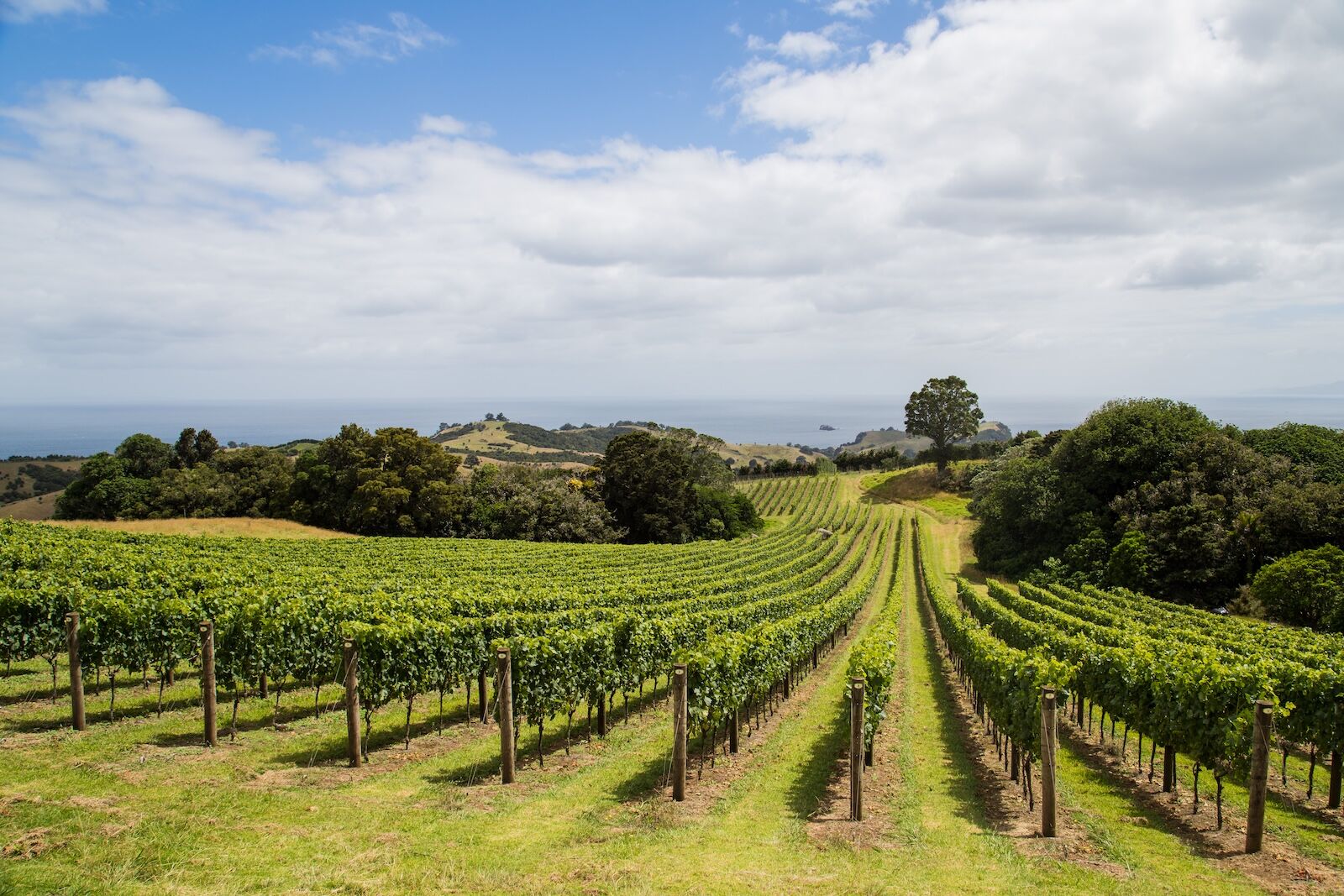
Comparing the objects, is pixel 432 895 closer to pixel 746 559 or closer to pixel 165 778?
pixel 165 778

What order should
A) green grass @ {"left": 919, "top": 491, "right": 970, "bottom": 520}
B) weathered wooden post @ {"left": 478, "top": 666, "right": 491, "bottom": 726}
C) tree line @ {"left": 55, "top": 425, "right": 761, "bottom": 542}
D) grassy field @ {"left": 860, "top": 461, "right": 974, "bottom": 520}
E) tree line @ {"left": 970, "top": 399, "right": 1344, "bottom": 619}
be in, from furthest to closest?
grassy field @ {"left": 860, "top": 461, "right": 974, "bottom": 520} < green grass @ {"left": 919, "top": 491, "right": 970, "bottom": 520} < tree line @ {"left": 55, "top": 425, "right": 761, "bottom": 542} < tree line @ {"left": 970, "top": 399, "right": 1344, "bottom": 619} < weathered wooden post @ {"left": 478, "top": 666, "right": 491, "bottom": 726}

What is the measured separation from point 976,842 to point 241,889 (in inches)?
348

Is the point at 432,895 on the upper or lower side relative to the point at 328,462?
lower

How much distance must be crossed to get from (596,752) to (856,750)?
5.26 metres

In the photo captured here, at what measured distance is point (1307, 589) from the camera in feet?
105

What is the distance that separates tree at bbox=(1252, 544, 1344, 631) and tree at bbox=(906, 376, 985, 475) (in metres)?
56.4

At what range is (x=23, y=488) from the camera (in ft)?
327

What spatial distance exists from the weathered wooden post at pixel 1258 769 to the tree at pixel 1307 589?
29.2m

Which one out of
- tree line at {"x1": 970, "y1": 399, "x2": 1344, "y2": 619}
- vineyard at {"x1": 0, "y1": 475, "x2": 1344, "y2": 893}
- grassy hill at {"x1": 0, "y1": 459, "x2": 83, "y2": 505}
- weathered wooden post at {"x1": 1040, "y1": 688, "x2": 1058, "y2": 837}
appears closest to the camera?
vineyard at {"x1": 0, "y1": 475, "x2": 1344, "y2": 893}

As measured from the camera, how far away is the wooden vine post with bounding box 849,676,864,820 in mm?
10047

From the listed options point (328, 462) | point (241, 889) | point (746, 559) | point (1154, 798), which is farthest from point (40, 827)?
point (328, 462)

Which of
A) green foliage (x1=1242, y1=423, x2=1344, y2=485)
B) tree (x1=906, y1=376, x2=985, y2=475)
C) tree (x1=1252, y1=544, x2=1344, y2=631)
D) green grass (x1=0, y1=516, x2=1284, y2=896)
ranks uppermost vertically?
tree (x1=906, y1=376, x2=985, y2=475)

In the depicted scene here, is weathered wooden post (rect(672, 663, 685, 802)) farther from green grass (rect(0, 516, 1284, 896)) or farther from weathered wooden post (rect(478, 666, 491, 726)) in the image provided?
weathered wooden post (rect(478, 666, 491, 726))

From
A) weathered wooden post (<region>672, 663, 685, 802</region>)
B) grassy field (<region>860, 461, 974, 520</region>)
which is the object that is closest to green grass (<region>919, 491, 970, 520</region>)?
grassy field (<region>860, 461, 974, 520</region>)
